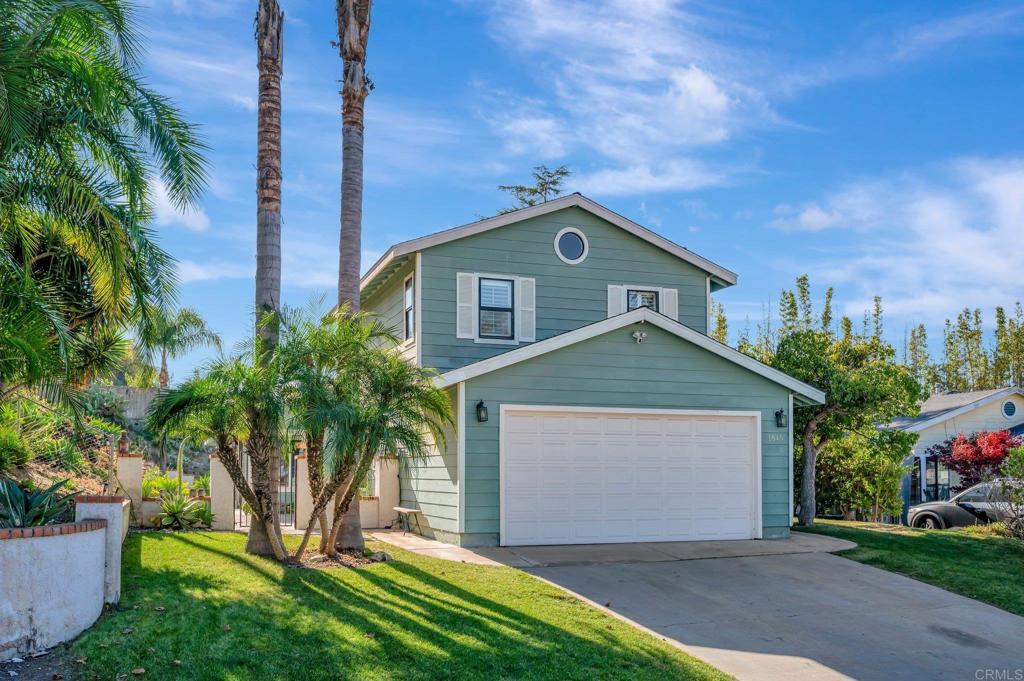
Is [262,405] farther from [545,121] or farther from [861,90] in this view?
[861,90]

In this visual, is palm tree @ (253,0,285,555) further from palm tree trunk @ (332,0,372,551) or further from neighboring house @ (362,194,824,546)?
neighboring house @ (362,194,824,546)

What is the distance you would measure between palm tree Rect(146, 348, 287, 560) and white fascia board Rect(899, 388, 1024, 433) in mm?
22200

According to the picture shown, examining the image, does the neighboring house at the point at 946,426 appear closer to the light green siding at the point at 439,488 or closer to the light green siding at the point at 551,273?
the light green siding at the point at 551,273

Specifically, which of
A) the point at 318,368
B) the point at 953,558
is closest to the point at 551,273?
the point at 318,368

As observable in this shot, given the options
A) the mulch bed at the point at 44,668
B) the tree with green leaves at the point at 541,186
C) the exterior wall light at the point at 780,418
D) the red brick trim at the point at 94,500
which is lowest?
the mulch bed at the point at 44,668

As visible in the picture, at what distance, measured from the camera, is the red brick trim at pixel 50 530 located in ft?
23.5

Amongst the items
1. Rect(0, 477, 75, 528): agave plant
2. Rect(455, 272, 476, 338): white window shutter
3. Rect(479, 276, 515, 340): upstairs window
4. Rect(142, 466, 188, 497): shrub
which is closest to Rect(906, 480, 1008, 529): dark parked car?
Rect(479, 276, 515, 340): upstairs window

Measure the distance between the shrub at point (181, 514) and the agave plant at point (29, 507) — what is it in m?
5.46

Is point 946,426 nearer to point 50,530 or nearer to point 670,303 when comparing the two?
point 670,303

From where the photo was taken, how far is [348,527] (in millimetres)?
12430

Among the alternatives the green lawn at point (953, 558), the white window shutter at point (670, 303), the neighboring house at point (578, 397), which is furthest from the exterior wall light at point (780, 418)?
the white window shutter at point (670, 303)

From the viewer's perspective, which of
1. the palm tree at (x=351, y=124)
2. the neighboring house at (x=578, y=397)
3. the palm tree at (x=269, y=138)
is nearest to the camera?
the palm tree at (x=269, y=138)

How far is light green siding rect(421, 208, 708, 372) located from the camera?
16281 mm

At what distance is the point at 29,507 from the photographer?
8422mm
